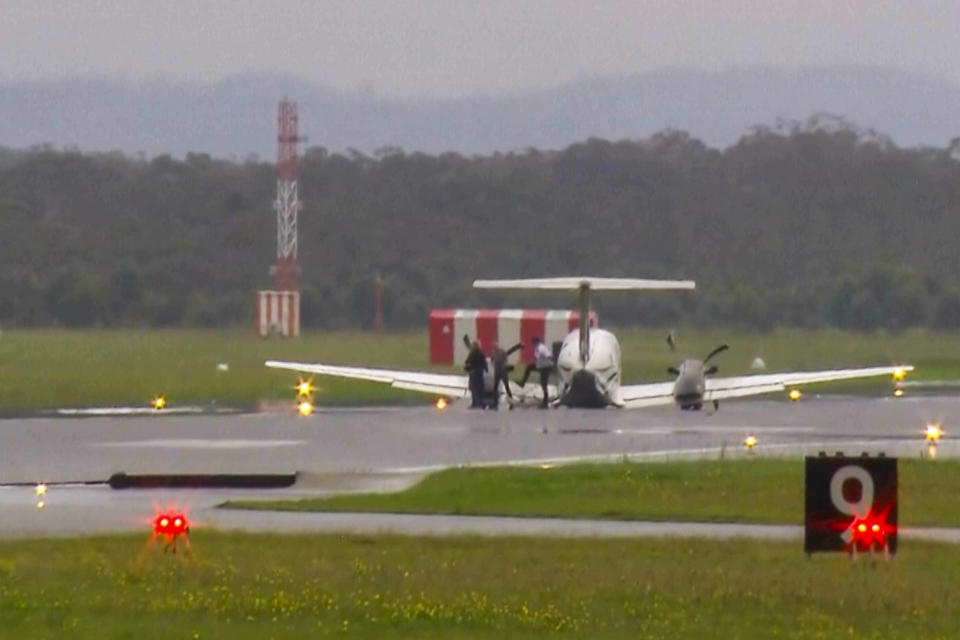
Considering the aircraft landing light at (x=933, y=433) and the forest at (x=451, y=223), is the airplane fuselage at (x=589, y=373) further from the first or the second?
the forest at (x=451, y=223)

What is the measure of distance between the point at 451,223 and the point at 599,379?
7394 centimetres

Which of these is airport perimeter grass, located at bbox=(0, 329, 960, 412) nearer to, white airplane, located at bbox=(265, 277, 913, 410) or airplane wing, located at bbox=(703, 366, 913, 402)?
white airplane, located at bbox=(265, 277, 913, 410)

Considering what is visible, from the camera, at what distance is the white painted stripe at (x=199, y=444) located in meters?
33.1

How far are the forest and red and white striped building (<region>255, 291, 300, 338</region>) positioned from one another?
4956mm

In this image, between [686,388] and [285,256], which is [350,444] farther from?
[285,256]

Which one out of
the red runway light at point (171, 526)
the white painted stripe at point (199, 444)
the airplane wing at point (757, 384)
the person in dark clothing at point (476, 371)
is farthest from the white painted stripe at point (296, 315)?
the red runway light at point (171, 526)

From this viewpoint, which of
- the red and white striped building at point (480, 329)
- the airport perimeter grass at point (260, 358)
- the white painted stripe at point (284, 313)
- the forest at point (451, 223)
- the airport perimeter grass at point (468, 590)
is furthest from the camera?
the forest at point (451, 223)

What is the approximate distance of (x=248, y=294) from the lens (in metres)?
104

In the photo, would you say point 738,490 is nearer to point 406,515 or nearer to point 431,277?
point 406,515

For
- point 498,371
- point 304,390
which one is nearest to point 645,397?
point 498,371

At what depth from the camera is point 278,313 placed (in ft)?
298

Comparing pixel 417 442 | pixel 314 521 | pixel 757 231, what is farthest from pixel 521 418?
pixel 757 231

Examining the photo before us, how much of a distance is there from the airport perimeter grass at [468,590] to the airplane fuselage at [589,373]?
23959 millimetres

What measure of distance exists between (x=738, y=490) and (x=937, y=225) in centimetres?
9447
